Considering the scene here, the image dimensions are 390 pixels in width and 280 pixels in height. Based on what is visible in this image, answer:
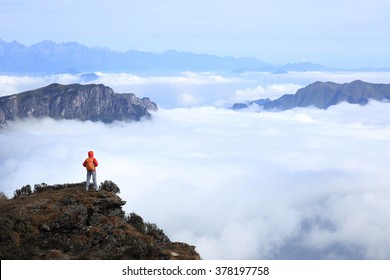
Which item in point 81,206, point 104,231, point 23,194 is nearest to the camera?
point 104,231

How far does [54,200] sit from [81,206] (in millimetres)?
2132

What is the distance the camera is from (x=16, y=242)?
19922mm

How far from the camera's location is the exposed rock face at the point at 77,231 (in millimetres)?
18328

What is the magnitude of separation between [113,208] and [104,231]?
2.88 m

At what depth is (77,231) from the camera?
2177 cm

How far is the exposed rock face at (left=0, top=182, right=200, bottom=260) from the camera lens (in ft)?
60.1
